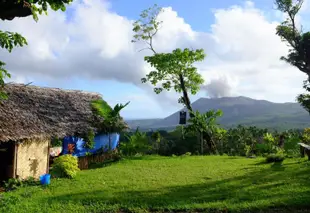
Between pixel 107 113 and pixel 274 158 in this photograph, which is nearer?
pixel 274 158

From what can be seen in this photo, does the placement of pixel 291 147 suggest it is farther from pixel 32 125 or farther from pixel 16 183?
pixel 16 183

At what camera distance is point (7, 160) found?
467 inches

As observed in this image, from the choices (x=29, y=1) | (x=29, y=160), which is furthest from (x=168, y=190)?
(x=29, y=1)

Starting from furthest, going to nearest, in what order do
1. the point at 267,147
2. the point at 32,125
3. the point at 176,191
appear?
the point at 267,147 → the point at 32,125 → the point at 176,191

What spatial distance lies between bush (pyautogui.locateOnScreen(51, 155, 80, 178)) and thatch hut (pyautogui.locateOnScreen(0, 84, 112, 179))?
0.78 metres

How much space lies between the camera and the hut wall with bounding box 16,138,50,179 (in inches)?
449

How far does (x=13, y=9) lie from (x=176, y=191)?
22.2 feet

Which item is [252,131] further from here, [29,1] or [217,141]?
[29,1]

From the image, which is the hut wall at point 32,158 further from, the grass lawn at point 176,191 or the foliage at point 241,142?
the foliage at point 241,142

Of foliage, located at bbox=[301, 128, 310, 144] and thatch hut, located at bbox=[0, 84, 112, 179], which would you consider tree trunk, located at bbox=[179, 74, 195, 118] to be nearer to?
thatch hut, located at bbox=[0, 84, 112, 179]

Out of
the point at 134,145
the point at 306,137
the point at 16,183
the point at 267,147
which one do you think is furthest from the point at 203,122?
the point at 16,183

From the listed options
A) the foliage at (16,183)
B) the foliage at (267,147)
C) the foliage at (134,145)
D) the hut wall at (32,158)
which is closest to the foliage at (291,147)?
the foliage at (267,147)

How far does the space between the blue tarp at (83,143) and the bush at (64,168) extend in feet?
11.3

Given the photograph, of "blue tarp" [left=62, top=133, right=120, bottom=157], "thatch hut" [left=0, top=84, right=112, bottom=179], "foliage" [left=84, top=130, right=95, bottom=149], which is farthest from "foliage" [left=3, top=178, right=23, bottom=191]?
"foliage" [left=84, top=130, right=95, bottom=149]
